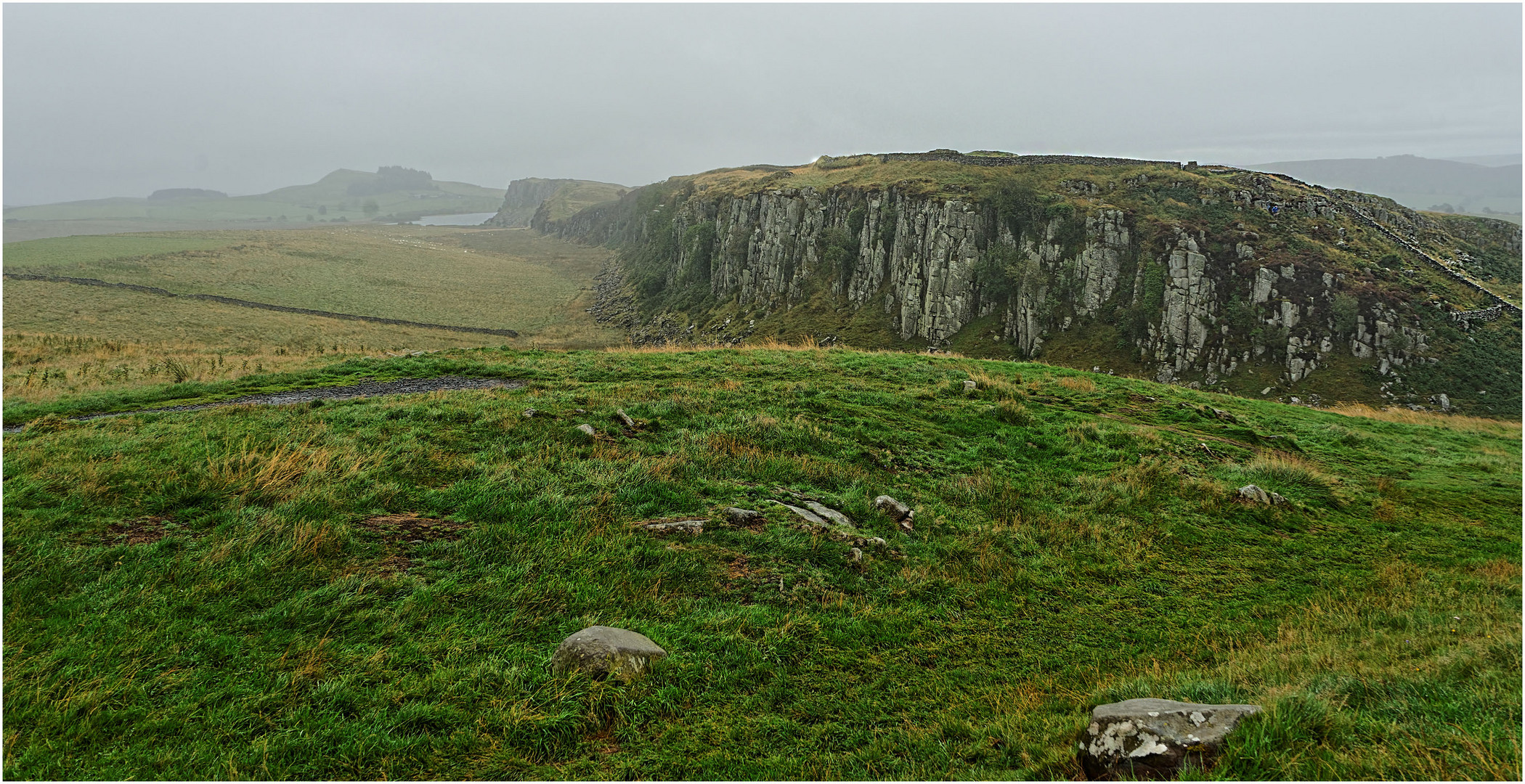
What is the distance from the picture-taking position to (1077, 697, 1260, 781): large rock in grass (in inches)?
191

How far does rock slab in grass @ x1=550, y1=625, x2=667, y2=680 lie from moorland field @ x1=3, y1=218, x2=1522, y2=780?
0.20 metres

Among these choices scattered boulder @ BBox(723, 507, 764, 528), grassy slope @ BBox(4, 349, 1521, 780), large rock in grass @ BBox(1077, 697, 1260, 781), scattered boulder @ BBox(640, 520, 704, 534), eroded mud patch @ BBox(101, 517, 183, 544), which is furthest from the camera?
scattered boulder @ BBox(723, 507, 764, 528)

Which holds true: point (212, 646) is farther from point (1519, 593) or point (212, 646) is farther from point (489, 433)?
point (1519, 593)

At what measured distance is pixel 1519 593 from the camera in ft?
29.5

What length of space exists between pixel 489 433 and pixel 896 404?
1138cm

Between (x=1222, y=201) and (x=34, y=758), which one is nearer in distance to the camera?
(x=34, y=758)

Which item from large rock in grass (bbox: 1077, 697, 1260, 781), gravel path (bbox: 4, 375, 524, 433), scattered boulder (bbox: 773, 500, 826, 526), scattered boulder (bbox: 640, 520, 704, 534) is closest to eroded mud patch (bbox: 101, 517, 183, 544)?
scattered boulder (bbox: 640, 520, 704, 534)

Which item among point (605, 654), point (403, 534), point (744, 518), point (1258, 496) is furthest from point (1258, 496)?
point (403, 534)

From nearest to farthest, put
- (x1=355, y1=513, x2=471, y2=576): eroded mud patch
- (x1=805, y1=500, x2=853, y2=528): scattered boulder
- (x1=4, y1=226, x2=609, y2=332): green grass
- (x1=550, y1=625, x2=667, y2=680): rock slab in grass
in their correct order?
1. (x1=550, y1=625, x2=667, y2=680): rock slab in grass
2. (x1=355, y1=513, x2=471, y2=576): eroded mud patch
3. (x1=805, y1=500, x2=853, y2=528): scattered boulder
4. (x1=4, y1=226, x2=609, y2=332): green grass

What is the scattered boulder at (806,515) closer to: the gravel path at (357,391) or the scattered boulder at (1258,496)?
the scattered boulder at (1258,496)

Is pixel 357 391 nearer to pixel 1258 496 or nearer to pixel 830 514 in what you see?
pixel 830 514

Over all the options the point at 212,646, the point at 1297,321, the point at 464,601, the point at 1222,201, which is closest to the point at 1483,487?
the point at 464,601

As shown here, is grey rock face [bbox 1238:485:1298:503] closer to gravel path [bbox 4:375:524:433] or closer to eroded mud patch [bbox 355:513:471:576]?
eroded mud patch [bbox 355:513:471:576]

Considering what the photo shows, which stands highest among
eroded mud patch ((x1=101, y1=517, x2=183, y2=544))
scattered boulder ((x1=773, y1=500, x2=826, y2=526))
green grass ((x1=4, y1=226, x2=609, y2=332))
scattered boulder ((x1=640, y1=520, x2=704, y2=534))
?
Result: green grass ((x1=4, y1=226, x2=609, y2=332))
